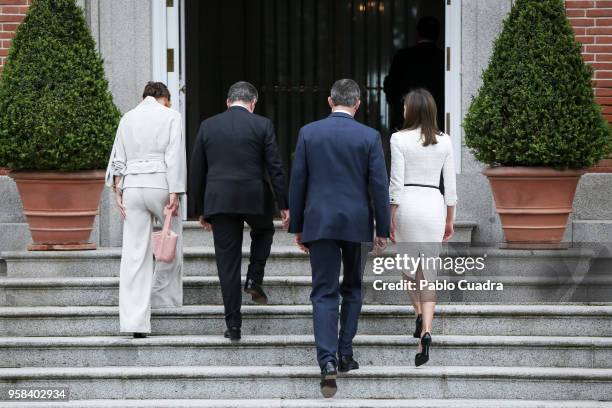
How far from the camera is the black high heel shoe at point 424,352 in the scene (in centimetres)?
808

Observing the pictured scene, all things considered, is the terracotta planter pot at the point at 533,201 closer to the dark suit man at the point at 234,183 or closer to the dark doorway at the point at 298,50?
the dark suit man at the point at 234,183

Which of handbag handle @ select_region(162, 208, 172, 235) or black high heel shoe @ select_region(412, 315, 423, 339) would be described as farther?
handbag handle @ select_region(162, 208, 172, 235)

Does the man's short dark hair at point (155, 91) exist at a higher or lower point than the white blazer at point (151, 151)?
higher

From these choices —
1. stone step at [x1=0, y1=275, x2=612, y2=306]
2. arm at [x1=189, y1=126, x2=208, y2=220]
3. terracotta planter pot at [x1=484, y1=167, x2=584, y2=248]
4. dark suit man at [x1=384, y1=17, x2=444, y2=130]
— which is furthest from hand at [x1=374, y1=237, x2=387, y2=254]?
dark suit man at [x1=384, y1=17, x2=444, y2=130]

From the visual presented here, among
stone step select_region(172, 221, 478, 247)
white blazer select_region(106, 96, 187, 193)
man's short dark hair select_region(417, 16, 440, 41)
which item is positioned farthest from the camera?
man's short dark hair select_region(417, 16, 440, 41)

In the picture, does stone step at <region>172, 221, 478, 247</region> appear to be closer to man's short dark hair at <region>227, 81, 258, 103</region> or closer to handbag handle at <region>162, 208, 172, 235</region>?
handbag handle at <region>162, 208, 172, 235</region>

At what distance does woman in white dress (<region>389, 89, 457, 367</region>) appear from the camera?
8.20m

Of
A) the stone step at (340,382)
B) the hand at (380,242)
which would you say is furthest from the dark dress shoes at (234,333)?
the hand at (380,242)

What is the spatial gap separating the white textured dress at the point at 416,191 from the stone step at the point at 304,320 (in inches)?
25.2

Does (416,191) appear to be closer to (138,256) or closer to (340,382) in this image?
(340,382)

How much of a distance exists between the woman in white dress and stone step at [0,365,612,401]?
26 centimetres

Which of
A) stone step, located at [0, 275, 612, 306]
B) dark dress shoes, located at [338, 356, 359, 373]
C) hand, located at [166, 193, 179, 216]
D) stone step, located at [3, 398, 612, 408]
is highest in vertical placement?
hand, located at [166, 193, 179, 216]

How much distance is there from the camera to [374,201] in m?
7.88

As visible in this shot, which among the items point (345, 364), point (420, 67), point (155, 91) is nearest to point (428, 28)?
point (420, 67)
